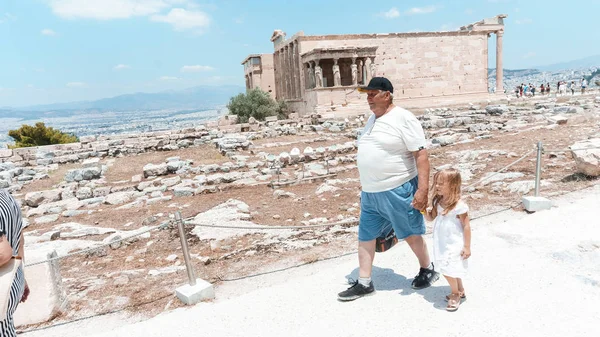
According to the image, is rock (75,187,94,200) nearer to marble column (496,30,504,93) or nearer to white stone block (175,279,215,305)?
white stone block (175,279,215,305)

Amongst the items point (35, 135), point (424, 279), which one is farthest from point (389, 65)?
point (424, 279)

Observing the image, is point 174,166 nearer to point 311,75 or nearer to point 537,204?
point 537,204

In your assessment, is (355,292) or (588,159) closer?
(355,292)

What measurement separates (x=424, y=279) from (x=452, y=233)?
63cm

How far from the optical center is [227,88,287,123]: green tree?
3519 cm

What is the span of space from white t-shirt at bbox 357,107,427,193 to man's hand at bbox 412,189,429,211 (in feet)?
0.58

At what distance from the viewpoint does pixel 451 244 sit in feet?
10.8

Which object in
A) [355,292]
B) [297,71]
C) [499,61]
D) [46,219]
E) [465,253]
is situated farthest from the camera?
[499,61]

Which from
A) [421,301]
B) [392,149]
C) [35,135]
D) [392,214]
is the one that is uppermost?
[392,149]

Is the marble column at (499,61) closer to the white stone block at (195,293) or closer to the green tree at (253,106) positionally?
the green tree at (253,106)

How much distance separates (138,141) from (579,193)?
19493 millimetres

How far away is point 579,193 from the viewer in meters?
6.30

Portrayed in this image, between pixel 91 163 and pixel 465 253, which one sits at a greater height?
pixel 465 253

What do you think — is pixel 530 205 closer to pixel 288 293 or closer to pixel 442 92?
pixel 288 293
